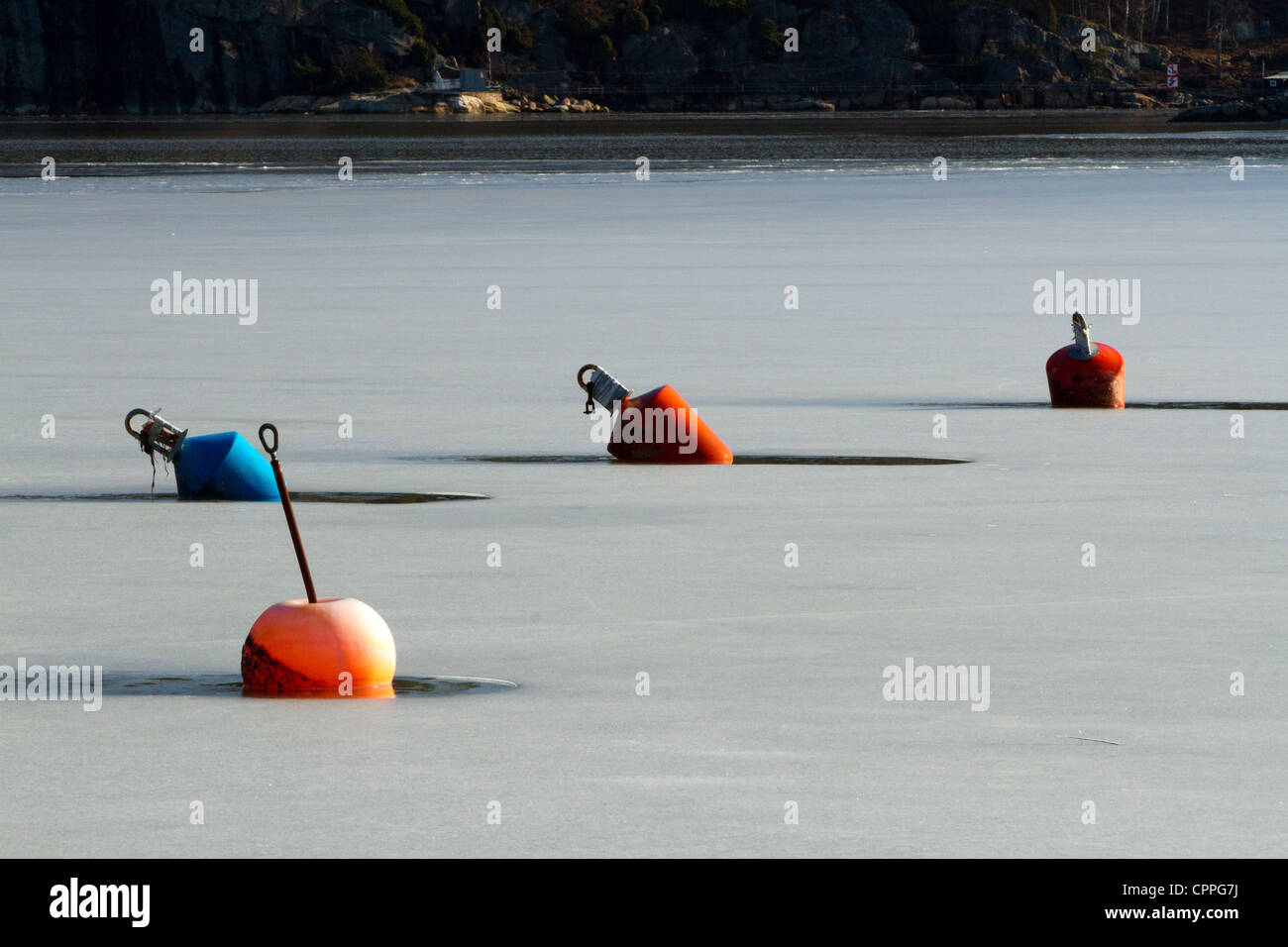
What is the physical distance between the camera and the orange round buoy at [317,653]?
6852 mm

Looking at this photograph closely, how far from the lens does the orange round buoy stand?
6.85 metres

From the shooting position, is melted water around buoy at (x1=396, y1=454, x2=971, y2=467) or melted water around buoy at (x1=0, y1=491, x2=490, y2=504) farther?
melted water around buoy at (x1=396, y1=454, x2=971, y2=467)

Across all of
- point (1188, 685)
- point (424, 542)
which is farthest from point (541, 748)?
point (424, 542)

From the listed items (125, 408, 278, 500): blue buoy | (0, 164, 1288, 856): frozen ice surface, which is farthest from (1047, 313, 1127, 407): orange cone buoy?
(125, 408, 278, 500): blue buoy

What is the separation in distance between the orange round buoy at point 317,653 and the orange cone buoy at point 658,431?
16.1 ft

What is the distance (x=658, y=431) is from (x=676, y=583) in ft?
10.5

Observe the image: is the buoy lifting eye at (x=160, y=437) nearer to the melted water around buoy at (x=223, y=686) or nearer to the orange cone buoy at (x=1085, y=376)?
the melted water around buoy at (x=223, y=686)

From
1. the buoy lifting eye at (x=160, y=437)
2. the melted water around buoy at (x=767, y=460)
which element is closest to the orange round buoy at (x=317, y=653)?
the buoy lifting eye at (x=160, y=437)

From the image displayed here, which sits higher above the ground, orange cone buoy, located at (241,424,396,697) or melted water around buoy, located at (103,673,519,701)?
orange cone buoy, located at (241,424,396,697)

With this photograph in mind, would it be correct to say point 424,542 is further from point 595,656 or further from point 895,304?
point 895,304

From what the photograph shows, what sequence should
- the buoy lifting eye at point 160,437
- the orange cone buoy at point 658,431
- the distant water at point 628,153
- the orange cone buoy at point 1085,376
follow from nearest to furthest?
the buoy lifting eye at point 160,437, the orange cone buoy at point 658,431, the orange cone buoy at point 1085,376, the distant water at point 628,153

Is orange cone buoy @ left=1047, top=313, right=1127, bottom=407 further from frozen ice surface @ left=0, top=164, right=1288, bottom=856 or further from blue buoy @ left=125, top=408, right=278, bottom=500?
blue buoy @ left=125, top=408, right=278, bottom=500

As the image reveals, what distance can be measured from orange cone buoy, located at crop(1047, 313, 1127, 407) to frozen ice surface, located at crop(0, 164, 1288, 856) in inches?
10.3

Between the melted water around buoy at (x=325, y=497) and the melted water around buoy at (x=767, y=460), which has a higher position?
the melted water around buoy at (x=767, y=460)
